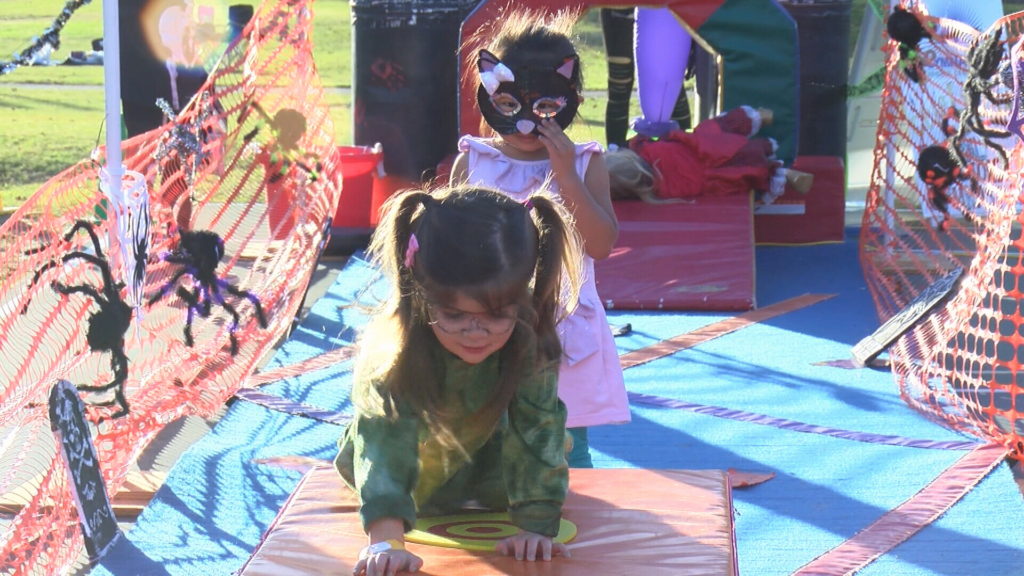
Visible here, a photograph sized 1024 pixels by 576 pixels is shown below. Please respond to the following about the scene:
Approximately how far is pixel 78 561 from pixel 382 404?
1.66 metres

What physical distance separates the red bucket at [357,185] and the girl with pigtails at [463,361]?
4.70 m

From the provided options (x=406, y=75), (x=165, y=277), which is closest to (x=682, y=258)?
(x=406, y=75)

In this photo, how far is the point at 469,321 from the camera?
7.85ft

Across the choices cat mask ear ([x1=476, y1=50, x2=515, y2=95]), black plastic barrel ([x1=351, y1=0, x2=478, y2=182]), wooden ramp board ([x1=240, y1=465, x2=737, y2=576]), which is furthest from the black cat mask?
black plastic barrel ([x1=351, y1=0, x2=478, y2=182])

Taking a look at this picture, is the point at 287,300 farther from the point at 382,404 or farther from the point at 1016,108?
the point at 382,404

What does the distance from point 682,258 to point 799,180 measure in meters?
1.00

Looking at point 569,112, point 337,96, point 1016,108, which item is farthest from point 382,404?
point 337,96

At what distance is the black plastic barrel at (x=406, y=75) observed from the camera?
24.5 feet

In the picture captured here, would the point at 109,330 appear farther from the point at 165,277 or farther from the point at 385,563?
the point at 385,563

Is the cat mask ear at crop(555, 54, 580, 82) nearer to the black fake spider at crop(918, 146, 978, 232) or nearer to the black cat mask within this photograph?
the black cat mask

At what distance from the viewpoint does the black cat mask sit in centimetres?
336

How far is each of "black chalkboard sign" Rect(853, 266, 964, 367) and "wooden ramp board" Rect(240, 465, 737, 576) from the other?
255 centimetres

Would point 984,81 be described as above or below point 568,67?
below

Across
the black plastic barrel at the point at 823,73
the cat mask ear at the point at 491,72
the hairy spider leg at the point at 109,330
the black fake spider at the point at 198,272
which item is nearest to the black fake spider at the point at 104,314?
the hairy spider leg at the point at 109,330
